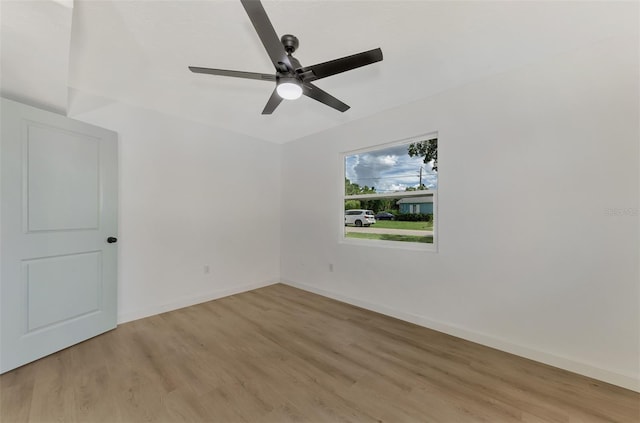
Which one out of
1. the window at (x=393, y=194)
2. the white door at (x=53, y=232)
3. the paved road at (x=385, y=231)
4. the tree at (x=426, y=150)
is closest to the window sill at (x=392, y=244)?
the window at (x=393, y=194)

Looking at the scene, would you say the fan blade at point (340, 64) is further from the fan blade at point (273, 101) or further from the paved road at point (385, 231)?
the paved road at point (385, 231)

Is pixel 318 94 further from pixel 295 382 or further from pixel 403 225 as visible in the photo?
pixel 295 382

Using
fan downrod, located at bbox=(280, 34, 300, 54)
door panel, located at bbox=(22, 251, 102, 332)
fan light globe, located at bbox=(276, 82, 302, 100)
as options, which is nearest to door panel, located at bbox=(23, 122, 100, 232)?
door panel, located at bbox=(22, 251, 102, 332)

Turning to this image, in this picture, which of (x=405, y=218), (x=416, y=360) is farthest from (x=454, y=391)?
(x=405, y=218)

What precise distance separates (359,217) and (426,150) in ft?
4.08

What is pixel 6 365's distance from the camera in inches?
74.5

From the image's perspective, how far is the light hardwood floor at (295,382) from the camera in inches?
60.9

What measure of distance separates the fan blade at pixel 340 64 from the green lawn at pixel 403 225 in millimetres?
1947

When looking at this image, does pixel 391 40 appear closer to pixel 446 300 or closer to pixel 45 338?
pixel 446 300

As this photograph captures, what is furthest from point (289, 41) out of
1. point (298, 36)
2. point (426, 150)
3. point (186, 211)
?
point (186, 211)

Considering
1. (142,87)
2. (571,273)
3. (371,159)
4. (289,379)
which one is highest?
(142,87)

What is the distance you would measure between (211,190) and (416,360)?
325 cm

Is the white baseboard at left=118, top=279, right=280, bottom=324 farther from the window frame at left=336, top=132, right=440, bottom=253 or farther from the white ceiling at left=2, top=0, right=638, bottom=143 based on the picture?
the white ceiling at left=2, top=0, right=638, bottom=143

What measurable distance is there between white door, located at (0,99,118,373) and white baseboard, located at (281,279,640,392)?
302 cm
